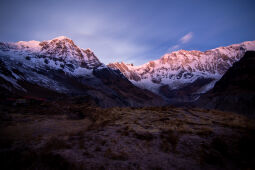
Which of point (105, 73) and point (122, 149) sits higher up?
point (105, 73)

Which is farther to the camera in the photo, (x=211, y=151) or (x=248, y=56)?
(x=248, y=56)

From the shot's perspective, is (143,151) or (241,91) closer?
(143,151)

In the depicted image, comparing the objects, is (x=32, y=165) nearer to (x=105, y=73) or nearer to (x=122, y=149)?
(x=122, y=149)

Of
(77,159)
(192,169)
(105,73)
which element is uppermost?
(105,73)

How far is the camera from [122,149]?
23.8 feet

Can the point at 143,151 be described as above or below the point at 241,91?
below

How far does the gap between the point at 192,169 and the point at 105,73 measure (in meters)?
171

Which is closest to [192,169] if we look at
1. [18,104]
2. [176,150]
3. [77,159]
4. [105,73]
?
[176,150]

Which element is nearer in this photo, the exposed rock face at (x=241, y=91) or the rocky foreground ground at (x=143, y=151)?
the rocky foreground ground at (x=143, y=151)

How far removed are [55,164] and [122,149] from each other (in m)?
3.19

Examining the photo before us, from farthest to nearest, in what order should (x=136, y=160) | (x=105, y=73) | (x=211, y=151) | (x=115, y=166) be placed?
1. (x=105, y=73)
2. (x=211, y=151)
3. (x=136, y=160)
4. (x=115, y=166)

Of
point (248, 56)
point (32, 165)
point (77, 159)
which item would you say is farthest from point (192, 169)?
point (248, 56)

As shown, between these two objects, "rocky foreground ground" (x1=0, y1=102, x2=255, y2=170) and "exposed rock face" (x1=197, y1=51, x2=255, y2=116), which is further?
"exposed rock face" (x1=197, y1=51, x2=255, y2=116)

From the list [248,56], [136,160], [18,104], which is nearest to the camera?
[136,160]
